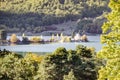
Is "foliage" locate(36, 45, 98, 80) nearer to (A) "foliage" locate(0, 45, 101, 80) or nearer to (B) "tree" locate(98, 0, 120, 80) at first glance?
(A) "foliage" locate(0, 45, 101, 80)

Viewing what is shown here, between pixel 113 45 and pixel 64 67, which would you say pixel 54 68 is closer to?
pixel 64 67

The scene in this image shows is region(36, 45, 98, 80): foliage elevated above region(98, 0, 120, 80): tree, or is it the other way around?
region(98, 0, 120, 80): tree

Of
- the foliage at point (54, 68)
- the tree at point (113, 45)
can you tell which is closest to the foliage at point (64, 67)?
the foliage at point (54, 68)

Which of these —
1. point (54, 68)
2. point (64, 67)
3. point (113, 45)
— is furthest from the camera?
point (64, 67)

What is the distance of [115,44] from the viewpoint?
15711 millimetres

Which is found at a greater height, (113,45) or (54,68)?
(113,45)

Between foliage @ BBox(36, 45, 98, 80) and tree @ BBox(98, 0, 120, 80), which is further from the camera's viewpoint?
foliage @ BBox(36, 45, 98, 80)

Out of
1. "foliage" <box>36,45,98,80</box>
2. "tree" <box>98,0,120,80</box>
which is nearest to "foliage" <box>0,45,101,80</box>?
"foliage" <box>36,45,98,80</box>

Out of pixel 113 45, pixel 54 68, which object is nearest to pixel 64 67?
pixel 54 68

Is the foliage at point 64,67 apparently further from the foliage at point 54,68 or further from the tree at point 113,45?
the tree at point 113,45

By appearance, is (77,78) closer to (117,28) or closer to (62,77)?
(62,77)

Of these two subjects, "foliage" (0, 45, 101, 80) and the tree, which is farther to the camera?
"foliage" (0, 45, 101, 80)

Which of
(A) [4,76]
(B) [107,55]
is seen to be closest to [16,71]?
(A) [4,76]

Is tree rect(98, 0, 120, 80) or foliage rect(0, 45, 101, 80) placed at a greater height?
tree rect(98, 0, 120, 80)
